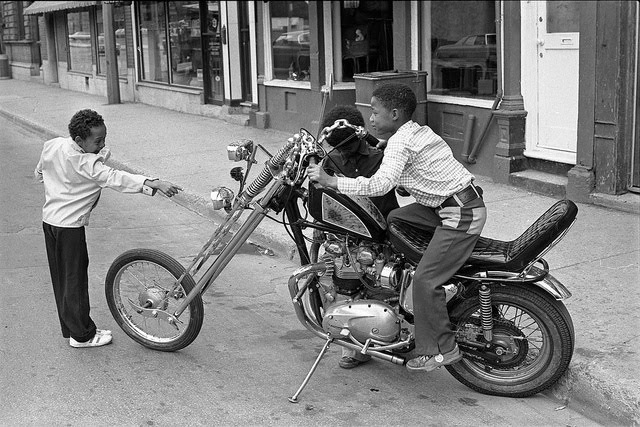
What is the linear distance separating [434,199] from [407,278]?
0.43 m

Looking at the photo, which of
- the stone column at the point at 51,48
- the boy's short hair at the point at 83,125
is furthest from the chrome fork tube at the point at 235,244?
the stone column at the point at 51,48

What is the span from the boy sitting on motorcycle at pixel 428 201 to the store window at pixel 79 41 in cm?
2083

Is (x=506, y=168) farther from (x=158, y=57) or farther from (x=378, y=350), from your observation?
(x=158, y=57)

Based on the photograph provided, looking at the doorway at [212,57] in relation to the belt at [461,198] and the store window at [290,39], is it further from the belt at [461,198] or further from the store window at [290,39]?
the belt at [461,198]

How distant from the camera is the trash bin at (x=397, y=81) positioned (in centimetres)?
1022

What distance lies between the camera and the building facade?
789 centimetres

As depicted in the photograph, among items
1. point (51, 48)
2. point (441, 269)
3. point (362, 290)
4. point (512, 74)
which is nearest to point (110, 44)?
point (51, 48)

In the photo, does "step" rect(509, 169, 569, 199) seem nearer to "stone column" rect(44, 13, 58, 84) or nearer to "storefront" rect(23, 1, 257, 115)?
"storefront" rect(23, 1, 257, 115)

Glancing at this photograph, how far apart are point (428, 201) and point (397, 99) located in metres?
0.55

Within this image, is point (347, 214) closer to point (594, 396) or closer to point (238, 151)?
point (238, 151)

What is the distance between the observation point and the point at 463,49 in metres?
10.3

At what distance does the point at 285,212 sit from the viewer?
473 centimetres

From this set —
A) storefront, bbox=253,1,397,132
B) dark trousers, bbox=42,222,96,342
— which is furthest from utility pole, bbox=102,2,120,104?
dark trousers, bbox=42,222,96,342

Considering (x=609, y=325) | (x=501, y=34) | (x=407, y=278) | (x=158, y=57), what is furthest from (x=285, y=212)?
(x=158, y=57)
